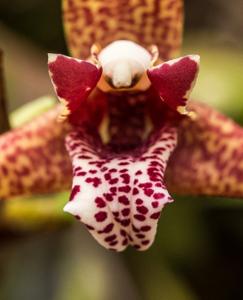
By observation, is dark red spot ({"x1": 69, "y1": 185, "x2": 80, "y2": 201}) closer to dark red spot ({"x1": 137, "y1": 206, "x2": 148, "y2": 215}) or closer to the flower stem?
dark red spot ({"x1": 137, "y1": 206, "x2": 148, "y2": 215})

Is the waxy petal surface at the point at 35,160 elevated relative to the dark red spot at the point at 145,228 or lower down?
lower down

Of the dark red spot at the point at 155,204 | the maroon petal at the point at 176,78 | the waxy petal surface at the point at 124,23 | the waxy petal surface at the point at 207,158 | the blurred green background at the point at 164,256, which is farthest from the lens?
the blurred green background at the point at 164,256

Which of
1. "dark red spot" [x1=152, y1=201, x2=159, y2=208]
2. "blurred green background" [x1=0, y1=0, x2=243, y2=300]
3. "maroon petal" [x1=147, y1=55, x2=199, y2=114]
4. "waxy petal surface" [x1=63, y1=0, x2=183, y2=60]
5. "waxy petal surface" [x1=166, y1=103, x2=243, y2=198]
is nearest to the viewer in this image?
"dark red spot" [x1=152, y1=201, x2=159, y2=208]

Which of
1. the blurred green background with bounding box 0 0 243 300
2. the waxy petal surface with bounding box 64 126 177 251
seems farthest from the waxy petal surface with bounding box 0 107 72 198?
the blurred green background with bounding box 0 0 243 300

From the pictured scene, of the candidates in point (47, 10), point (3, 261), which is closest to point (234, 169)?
point (3, 261)

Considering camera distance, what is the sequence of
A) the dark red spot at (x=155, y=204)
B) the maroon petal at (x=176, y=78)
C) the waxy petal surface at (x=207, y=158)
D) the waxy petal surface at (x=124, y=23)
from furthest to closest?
the waxy petal surface at (x=124, y=23)
the waxy petal surface at (x=207, y=158)
the maroon petal at (x=176, y=78)
the dark red spot at (x=155, y=204)

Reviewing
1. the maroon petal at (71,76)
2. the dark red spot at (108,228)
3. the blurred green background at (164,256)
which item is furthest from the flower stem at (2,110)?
the blurred green background at (164,256)

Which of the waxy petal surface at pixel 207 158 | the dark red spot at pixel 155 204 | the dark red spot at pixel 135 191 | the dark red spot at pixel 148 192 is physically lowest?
the waxy petal surface at pixel 207 158

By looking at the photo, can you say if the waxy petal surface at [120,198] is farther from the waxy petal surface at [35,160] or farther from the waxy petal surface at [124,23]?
the waxy petal surface at [124,23]
